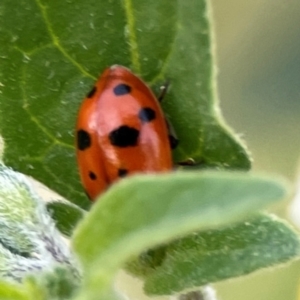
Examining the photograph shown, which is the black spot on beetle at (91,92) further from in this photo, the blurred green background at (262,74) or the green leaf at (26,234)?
the blurred green background at (262,74)

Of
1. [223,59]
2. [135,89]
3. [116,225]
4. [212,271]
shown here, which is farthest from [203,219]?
[223,59]

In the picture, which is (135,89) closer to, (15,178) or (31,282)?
(15,178)

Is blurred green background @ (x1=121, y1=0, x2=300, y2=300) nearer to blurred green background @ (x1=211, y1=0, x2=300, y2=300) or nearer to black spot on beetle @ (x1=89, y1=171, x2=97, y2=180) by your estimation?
blurred green background @ (x1=211, y1=0, x2=300, y2=300)

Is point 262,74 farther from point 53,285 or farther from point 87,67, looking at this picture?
point 53,285

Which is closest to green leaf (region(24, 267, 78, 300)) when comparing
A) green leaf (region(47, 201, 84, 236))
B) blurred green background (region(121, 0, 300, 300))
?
green leaf (region(47, 201, 84, 236))

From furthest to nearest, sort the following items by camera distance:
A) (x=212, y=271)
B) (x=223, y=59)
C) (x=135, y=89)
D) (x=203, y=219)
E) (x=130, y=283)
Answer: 1. (x=223, y=59)
2. (x=130, y=283)
3. (x=135, y=89)
4. (x=212, y=271)
5. (x=203, y=219)

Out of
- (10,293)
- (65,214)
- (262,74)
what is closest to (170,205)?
(10,293)

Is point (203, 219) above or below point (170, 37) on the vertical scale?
below

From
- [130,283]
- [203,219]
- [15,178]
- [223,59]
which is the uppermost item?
[223,59]
